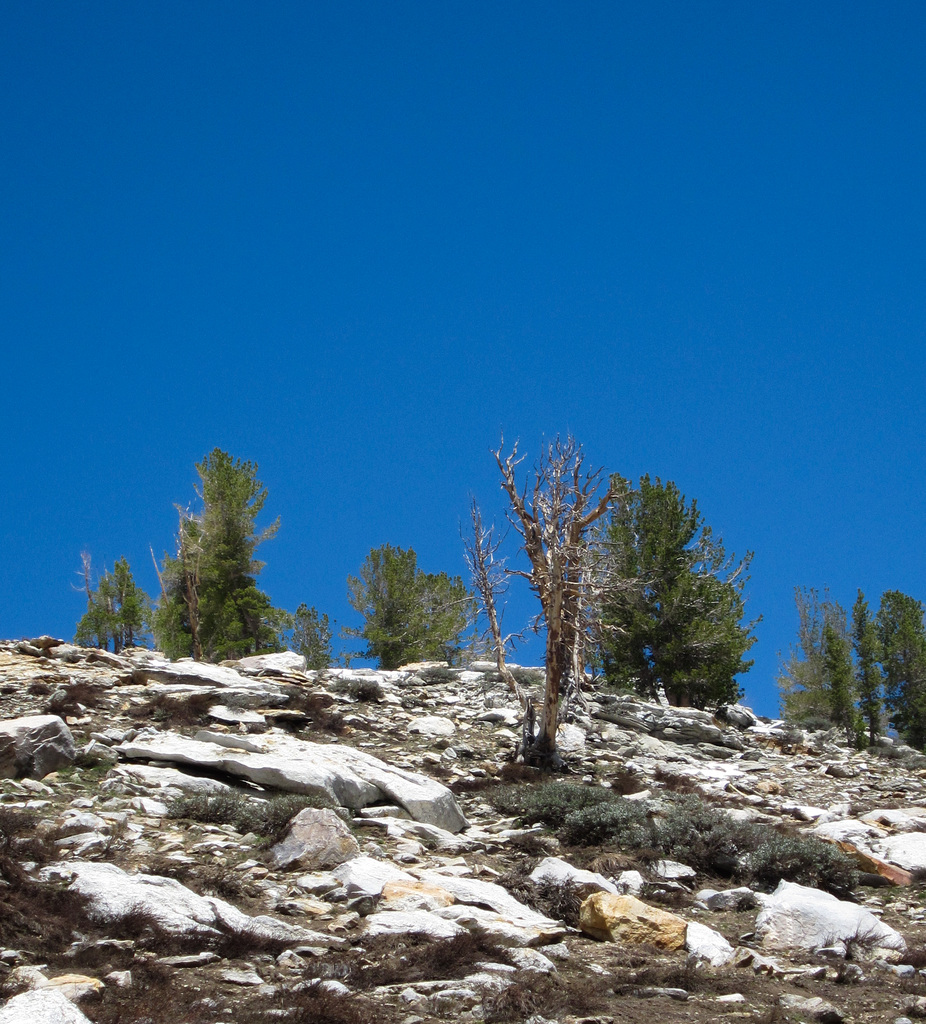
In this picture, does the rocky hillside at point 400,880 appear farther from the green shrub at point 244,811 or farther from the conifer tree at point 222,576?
the conifer tree at point 222,576

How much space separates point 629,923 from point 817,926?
1.91m

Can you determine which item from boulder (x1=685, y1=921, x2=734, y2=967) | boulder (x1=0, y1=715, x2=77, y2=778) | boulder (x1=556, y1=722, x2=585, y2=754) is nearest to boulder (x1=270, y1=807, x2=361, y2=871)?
boulder (x1=685, y1=921, x2=734, y2=967)

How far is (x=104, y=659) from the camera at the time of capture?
20.8 meters

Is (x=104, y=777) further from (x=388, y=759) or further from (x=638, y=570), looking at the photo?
(x=638, y=570)

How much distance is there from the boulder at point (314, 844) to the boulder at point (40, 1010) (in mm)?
4107

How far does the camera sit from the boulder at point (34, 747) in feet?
35.0

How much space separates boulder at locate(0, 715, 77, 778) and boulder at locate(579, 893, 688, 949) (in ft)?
23.0

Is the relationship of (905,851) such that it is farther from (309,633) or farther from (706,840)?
(309,633)

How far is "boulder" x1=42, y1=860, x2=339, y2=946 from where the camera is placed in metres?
6.31

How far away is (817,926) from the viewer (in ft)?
26.6

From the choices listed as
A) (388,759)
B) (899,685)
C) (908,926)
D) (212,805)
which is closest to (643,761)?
(388,759)

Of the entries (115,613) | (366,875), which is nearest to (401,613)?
(115,613)

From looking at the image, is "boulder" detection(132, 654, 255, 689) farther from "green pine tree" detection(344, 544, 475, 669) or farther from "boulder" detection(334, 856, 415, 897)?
"green pine tree" detection(344, 544, 475, 669)

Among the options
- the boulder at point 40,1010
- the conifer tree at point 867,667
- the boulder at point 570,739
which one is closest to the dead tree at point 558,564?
the boulder at point 570,739
